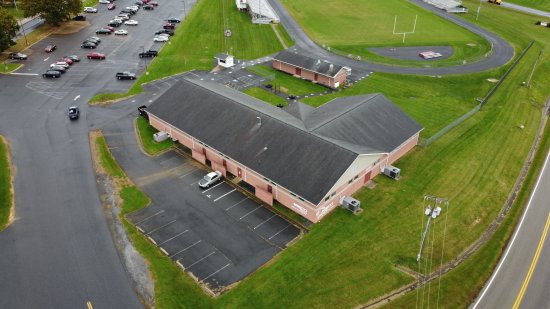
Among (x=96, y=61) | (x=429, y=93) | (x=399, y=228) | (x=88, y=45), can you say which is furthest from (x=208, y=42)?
(x=399, y=228)

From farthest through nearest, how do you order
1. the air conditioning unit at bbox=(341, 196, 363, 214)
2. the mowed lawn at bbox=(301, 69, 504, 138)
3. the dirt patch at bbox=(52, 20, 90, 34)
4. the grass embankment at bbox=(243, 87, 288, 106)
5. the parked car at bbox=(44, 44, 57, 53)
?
1. the dirt patch at bbox=(52, 20, 90, 34)
2. the parked car at bbox=(44, 44, 57, 53)
3. the grass embankment at bbox=(243, 87, 288, 106)
4. the mowed lawn at bbox=(301, 69, 504, 138)
5. the air conditioning unit at bbox=(341, 196, 363, 214)

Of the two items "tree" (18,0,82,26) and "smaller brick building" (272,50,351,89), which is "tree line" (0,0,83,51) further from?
"smaller brick building" (272,50,351,89)

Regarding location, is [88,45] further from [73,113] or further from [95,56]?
[73,113]

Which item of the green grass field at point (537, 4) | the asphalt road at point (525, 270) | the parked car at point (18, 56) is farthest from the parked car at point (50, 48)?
the green grass field at point (537, 4)

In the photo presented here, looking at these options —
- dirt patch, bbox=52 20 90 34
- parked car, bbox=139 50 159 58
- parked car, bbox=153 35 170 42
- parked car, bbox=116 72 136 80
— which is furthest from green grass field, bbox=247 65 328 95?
dirt patch, bbox=52 20 90 34

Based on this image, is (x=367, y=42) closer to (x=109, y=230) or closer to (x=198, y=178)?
(x=198, y=178)

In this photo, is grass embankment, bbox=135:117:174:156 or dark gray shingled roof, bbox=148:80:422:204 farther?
grass embankment, bbox=135:117:174:156

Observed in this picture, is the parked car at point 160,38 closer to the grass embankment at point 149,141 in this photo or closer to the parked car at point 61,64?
the parked car at point 61,64

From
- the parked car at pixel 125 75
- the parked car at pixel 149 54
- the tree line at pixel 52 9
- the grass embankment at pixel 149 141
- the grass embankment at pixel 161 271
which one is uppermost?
the tree line at pixel 52 9
